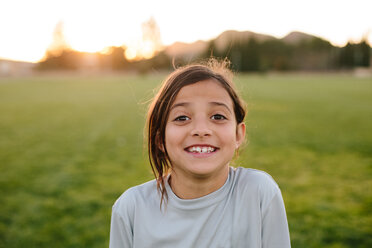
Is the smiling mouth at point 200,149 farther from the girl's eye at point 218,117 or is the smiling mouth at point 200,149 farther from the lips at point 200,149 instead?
the girl's eye at point 218,117

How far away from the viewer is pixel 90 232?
324cm

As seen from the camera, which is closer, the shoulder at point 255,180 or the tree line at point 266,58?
the shoulder at point 255,180

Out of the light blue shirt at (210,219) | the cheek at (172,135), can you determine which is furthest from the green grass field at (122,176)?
the light blue shirt at (210,219)

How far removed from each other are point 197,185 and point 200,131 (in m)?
0.26

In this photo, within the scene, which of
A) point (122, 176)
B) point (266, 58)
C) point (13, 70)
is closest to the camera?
point (122, 176)

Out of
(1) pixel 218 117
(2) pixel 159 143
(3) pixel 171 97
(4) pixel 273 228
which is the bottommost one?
(4) pixel 273 228

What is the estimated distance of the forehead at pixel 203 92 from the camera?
1488 millimetres

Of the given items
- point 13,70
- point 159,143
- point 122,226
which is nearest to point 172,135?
point 159,143

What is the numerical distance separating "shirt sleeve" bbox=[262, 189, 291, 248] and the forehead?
0.54m

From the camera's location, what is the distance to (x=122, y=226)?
1.45m

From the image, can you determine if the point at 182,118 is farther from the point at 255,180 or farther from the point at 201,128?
the point at 255,180

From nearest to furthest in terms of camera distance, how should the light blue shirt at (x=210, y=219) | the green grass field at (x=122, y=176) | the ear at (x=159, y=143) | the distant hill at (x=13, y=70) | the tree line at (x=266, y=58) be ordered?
the light blue shirt at (x=210, y=219)
the ear at (x=159, y=143)
the green grass field at (x=122, y=176)
the tree line at (x=266, y=58)
the distant hill at (x=13, y=70)

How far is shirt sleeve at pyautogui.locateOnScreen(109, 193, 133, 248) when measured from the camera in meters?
1.44

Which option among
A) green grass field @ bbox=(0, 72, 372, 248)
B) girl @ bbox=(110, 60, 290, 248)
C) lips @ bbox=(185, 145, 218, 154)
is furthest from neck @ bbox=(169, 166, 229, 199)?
green grass field @ bbox=(0, 72, 372, 248)
